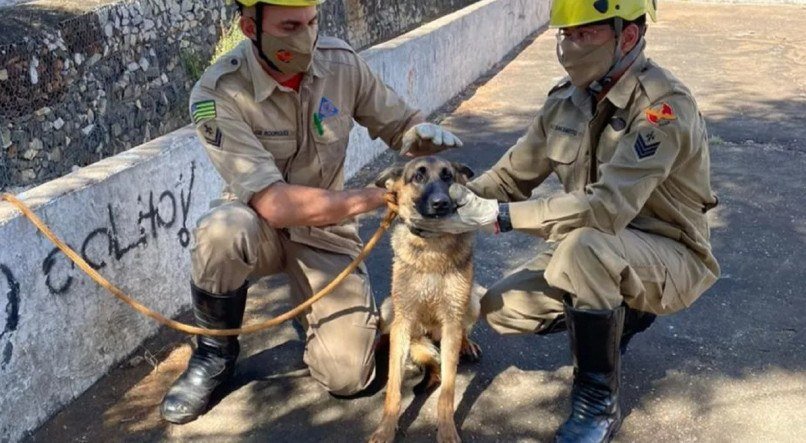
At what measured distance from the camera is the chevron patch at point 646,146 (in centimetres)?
317

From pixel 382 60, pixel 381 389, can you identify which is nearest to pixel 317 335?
pixel 381 389

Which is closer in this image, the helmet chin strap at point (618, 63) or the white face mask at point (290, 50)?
the helmet chin strap at point (618, 63)

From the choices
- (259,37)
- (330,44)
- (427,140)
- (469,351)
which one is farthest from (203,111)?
(469,351)

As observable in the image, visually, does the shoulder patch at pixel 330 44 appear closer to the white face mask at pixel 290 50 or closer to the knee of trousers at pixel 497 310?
the white face mask at pixel 290 50

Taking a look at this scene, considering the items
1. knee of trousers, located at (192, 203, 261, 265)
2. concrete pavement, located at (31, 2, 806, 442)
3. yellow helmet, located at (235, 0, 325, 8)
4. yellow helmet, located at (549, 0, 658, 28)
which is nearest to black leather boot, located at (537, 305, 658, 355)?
concrete pavement, located at (31, 2, 806, 442)

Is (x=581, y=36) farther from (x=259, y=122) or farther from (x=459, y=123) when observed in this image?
(x=459, y=123)

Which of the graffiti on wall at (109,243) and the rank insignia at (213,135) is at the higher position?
the rank insignia at (213,135)

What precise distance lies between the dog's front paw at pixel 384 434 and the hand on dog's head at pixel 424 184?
86cm

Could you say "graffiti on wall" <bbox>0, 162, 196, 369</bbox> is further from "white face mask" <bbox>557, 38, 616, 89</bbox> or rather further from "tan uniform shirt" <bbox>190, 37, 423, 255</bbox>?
"white face mask" <bbox>557, 38, 616, 89</bbox>

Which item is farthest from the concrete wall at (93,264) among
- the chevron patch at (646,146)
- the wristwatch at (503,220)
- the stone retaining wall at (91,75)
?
the stone retaining wall at (91,75)

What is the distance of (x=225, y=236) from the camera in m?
3.49

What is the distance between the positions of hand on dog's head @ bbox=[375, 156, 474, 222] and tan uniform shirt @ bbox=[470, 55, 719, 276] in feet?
0.99

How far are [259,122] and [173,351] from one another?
4.23 feet

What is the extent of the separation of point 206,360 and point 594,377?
5.57 feet
